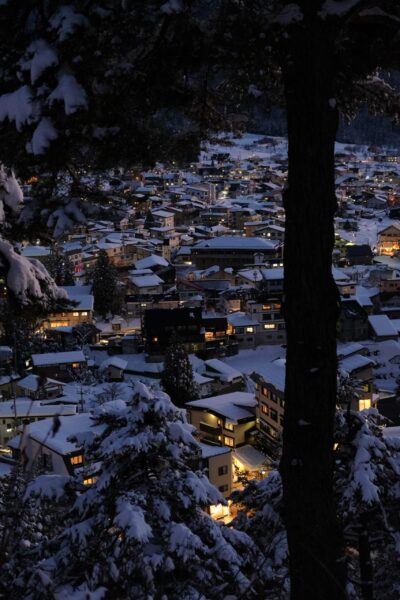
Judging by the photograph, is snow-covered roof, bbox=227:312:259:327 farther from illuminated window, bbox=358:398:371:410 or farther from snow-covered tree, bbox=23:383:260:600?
snow-covered tree, bbox=23:383:260:600

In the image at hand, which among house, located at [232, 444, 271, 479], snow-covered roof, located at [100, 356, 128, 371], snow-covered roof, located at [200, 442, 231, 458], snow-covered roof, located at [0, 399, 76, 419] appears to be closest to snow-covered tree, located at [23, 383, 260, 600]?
snow-covered roof, located at [200, 442, 231, 458]

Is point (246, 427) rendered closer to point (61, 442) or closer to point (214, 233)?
point (61, 442)

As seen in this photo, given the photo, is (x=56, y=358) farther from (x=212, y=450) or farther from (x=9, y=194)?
(x=9, y=194)

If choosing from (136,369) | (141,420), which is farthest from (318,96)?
(136,369)

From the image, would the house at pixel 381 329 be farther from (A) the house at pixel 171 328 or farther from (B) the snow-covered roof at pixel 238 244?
(B) the snow-covered roof at pixel 238 244

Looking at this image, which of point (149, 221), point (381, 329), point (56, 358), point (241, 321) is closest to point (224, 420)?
point (56, 358)
